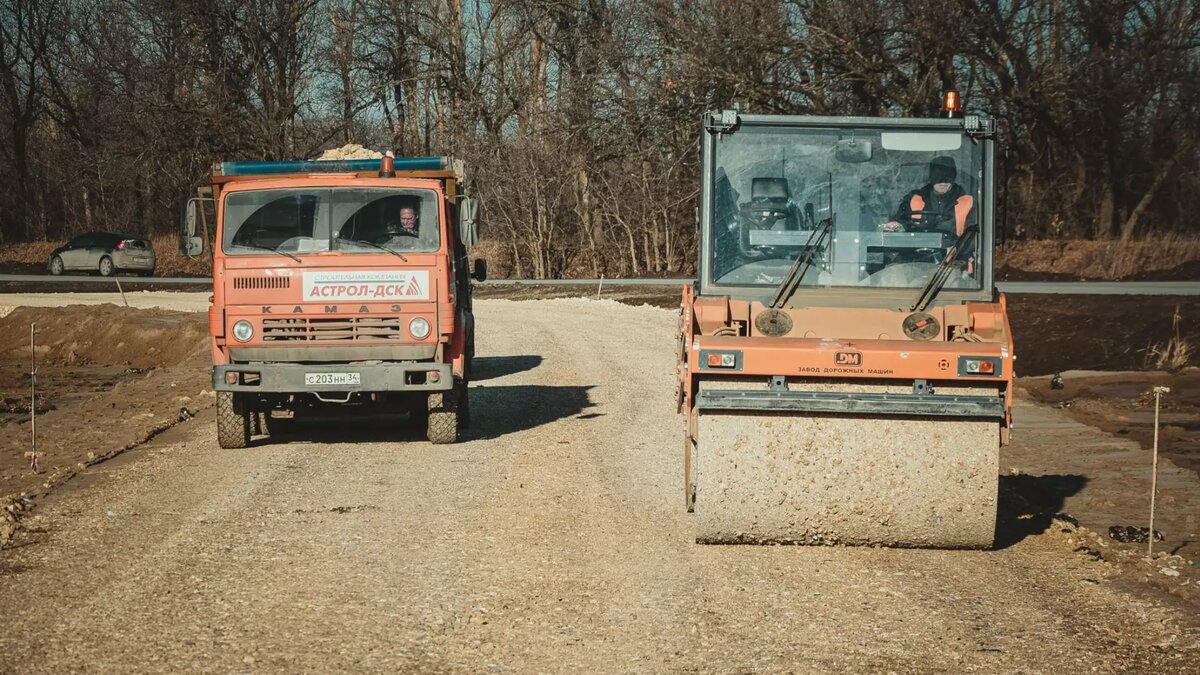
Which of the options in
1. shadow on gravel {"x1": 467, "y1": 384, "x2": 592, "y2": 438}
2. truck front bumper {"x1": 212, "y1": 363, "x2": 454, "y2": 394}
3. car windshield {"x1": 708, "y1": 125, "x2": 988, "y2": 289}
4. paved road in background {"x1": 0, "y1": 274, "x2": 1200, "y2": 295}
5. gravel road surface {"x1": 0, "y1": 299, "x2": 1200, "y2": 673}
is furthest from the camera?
paved road in background {"x1": 0, "y1": 274, "x2": 1200, "y2": 295}

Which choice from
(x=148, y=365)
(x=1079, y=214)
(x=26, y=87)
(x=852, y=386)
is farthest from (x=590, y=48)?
(x=852, y=386)

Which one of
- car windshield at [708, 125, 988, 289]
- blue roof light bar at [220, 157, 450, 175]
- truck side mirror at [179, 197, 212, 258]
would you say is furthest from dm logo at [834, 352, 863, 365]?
truck side mirror at [179, 197, 212, 258]

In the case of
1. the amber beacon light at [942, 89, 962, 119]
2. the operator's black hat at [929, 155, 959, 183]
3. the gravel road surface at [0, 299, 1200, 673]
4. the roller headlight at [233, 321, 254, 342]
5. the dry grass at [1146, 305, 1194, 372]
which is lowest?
the gravel road surface at [0, 299, 1200, 673]

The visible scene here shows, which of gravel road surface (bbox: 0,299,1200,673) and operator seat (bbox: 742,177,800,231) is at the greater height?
operator seat (bbox: 742,177,800,231)

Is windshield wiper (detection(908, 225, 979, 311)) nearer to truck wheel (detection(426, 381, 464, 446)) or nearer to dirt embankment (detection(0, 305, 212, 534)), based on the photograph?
truck wheel (detection(426, 381, 464, 446))

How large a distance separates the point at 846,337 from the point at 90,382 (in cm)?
1771

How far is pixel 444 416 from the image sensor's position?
12797 millimetres

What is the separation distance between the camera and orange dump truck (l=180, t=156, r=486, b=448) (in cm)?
1231

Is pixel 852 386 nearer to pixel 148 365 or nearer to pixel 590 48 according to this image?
pixel 148 365

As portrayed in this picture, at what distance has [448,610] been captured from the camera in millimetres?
6883

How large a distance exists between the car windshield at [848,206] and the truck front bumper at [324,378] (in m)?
4.01

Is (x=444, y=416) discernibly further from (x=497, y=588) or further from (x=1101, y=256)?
(x=1101, y=256)

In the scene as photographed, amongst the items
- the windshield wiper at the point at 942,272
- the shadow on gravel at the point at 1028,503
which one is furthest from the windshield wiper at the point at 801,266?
the shadow on gravel at the point at 1028,503

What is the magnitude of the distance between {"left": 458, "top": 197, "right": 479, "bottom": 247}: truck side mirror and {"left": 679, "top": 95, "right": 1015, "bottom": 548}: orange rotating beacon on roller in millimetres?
4132
